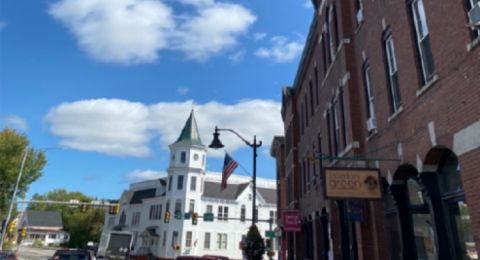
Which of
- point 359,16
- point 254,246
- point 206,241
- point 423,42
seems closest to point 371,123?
point 423,42

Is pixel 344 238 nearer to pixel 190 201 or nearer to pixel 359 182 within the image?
pixel 359 182

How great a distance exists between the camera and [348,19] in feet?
48.2

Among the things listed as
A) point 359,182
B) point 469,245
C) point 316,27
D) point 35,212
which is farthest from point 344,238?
point 35,212

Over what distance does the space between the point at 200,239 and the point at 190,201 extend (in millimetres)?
6086

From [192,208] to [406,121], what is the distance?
162 feet

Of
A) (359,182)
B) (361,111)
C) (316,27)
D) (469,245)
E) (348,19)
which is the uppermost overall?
(316,27)

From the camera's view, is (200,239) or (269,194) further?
(269,194)

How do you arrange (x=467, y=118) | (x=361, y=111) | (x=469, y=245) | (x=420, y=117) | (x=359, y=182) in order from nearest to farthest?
1. (x=467, y=118)
2. (x=469, y=245)
3. (x=420, y=117)
4. (x=359, y=182)
5. (x=361, y=111)

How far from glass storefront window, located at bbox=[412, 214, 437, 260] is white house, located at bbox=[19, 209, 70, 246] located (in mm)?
115959

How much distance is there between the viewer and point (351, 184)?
393 inches

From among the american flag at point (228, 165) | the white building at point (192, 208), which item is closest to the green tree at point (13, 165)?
the white building at point (192, 208)

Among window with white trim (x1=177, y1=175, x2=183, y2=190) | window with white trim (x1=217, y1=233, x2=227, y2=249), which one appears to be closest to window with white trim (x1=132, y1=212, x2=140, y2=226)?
window with white trim (x1=177, y1=175, x2=183, y2=190)

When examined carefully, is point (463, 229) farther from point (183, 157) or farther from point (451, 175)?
point (183, 157)

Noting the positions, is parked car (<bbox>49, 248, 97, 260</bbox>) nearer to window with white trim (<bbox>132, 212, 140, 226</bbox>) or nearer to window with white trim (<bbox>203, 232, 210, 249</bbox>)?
window with white trim (<bbox>203, 232, 210, 249</bbox>)
